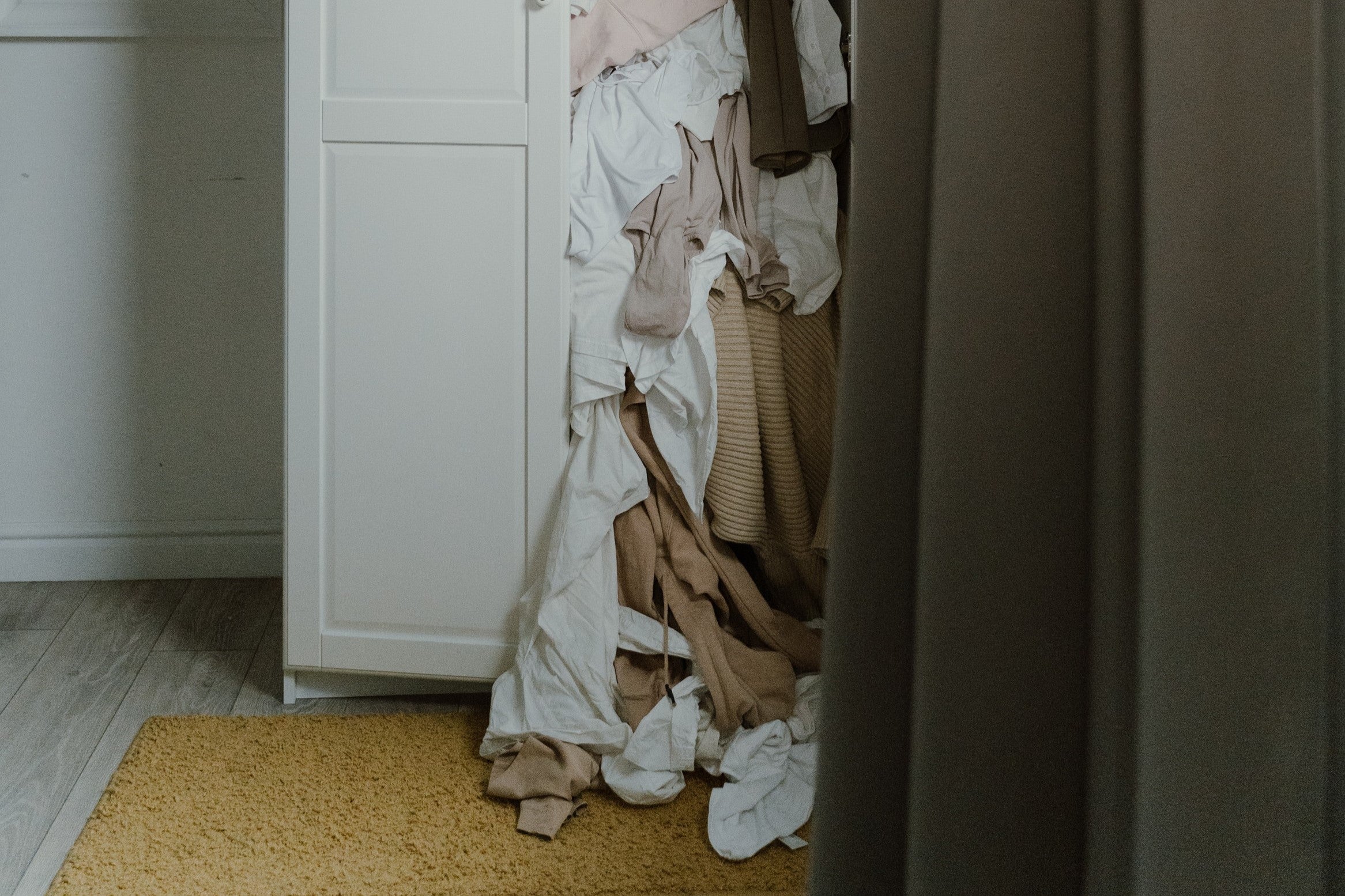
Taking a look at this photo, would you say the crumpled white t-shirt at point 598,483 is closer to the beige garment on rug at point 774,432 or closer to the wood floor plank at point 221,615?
the beige garment on rug at point 774,432

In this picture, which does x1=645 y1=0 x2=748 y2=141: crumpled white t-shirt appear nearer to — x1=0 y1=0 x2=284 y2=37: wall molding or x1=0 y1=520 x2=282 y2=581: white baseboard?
x1=0 y1=0 x2=284 y2=37: wall molding

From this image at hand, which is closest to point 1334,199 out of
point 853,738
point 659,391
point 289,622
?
point 853,738

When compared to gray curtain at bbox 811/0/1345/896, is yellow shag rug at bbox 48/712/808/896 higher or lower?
lower

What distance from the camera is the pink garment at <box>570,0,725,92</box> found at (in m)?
1.58

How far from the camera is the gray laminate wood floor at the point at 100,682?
133 cm

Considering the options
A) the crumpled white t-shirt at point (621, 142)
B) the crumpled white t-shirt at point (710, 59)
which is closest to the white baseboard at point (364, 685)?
the crumpled white t-shirt at point (621, 142)

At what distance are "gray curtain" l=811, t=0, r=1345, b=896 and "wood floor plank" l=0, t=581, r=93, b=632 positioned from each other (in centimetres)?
196

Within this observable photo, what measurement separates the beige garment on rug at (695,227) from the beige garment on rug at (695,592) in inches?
6.2

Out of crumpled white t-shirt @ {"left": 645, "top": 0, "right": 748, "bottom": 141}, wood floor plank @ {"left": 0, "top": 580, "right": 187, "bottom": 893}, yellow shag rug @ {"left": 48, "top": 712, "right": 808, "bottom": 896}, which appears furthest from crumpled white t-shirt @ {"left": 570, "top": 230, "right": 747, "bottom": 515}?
wood floor plank @ {"left": 0, "top": 580, "right": 187, "bottom": 893}

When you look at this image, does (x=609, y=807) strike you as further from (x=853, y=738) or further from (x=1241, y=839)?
(x=1241, y=839)

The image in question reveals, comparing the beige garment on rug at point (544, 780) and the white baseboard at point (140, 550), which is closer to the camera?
the beige garment on rug at point (544, 780)

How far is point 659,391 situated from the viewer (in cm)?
154

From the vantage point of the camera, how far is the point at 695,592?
1575 millimetres

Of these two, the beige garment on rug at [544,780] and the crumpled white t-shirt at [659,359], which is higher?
the crumpled white t-shirt at [659,359]
